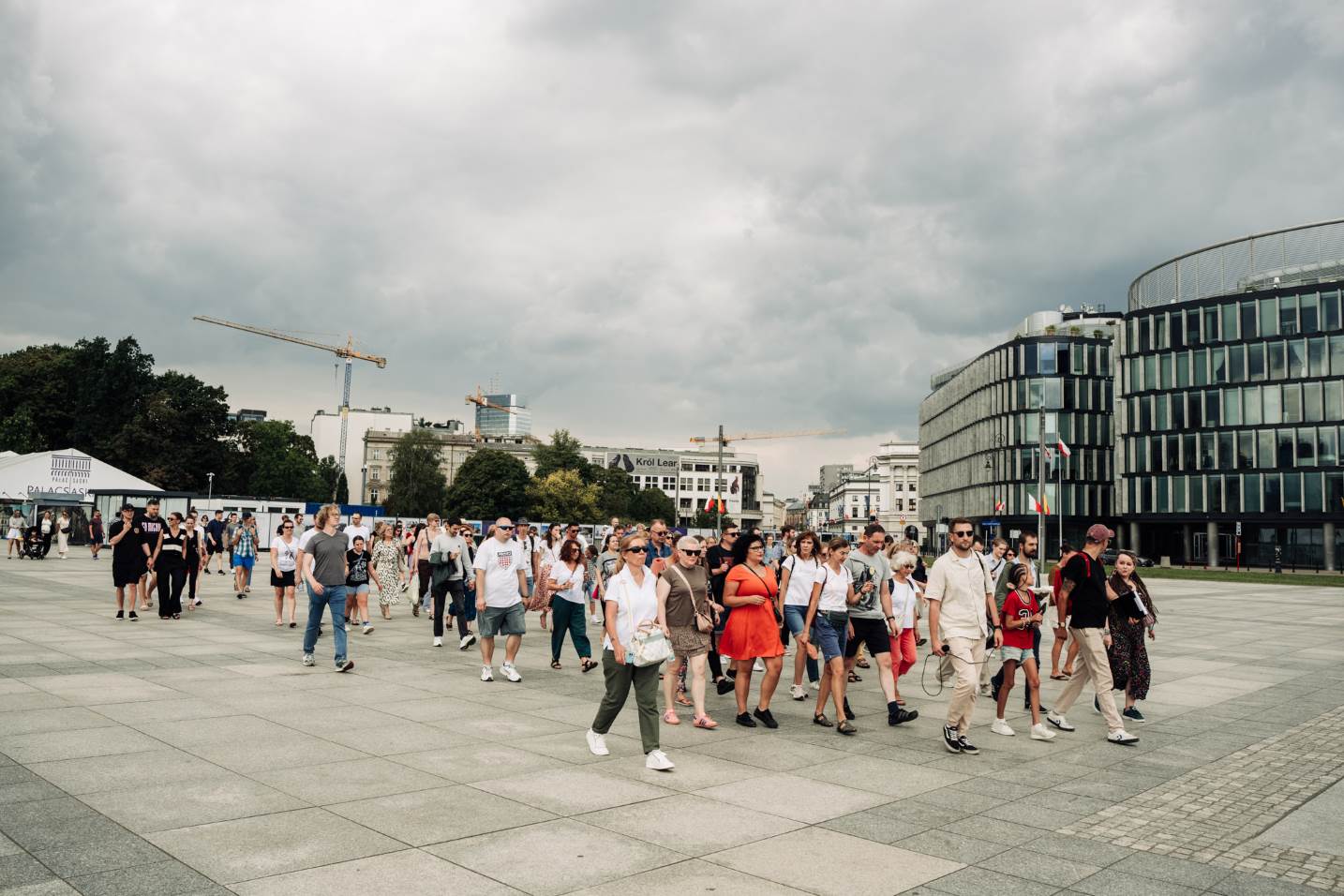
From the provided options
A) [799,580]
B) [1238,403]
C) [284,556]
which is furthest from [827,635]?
[1238,403]

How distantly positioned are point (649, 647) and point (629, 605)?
0.43m

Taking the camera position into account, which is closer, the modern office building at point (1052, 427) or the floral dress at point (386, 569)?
the floral dress at point (386, 569)

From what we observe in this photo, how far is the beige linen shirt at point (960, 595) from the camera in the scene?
8414mm

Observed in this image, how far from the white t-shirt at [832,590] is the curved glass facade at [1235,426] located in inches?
2441

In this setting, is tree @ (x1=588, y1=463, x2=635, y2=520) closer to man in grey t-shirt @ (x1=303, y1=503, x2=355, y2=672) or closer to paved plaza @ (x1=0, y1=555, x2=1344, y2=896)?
man in grey t-shirt @ (x1=303, y1=503, x2=355, y2=672)


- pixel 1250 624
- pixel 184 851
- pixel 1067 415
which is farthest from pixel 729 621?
pixel 1067 415

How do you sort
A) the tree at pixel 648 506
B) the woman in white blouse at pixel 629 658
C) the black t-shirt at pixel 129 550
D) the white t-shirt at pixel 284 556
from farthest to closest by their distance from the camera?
the tree at pixel 648 506
the white t-shirt at pixel 284 556
the black t-shirt at pixel 129 550
the woman in white blouse at pixel 629 658

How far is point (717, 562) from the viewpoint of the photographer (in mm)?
11992

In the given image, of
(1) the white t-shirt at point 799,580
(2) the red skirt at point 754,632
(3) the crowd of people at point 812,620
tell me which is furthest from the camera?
(1) the white t-shirt at point 799,580

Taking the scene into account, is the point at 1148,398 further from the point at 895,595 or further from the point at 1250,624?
the point at 895,595

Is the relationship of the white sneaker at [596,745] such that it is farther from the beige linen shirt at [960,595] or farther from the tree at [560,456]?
the tree at [560,456]

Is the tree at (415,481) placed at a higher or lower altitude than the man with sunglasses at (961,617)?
higher

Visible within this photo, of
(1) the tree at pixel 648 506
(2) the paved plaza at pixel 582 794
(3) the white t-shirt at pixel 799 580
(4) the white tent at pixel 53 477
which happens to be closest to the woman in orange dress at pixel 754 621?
(2) the paved plaza at pixel 582 794

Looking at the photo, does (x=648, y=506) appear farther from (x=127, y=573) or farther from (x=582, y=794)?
(x=582, y=794)
